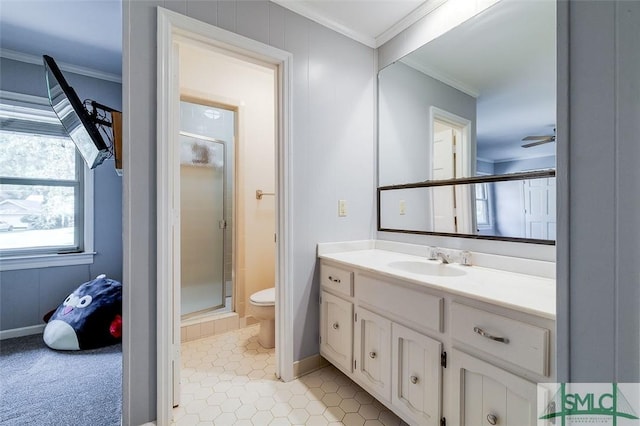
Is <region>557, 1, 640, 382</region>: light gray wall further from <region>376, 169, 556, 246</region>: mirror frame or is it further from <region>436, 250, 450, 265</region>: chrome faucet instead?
<region>436, 250, 450, 265</region>: chrome faucet

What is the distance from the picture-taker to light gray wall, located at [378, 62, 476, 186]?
1.85 m

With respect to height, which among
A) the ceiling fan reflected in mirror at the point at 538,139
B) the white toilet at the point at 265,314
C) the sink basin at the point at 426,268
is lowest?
the white toilet at the point at 265,314

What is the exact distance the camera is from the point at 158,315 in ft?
4.55

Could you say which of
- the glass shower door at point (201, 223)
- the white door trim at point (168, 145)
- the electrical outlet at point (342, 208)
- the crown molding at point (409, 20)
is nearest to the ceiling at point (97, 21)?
Answer: the crown molding at point (409, 20)

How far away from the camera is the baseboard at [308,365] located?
1849mm

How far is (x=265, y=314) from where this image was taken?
217 cm

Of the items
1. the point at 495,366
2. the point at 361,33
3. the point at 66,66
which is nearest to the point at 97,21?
the point at 66,66

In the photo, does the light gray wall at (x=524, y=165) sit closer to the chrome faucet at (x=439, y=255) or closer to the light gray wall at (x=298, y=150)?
the chrome faucet at (x=439, y=255)

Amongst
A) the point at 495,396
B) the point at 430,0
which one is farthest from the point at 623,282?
the point at 430,0

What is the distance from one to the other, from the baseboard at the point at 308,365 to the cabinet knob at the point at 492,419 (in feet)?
3.71

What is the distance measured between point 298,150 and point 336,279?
864 mm

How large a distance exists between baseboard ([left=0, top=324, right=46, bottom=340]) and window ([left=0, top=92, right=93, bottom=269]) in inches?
21.2

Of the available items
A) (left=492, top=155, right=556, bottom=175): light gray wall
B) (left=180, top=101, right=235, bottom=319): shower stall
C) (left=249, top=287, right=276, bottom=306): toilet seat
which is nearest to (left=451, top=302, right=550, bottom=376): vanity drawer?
(left=492, top=155, right=556, bottom=175): light gray wall

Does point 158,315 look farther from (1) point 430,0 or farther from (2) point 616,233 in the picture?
(1) point 430,0
